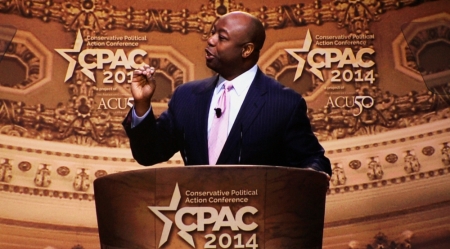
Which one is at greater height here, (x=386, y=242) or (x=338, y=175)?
(x=338, y=175)

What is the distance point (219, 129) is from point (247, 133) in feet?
0.28

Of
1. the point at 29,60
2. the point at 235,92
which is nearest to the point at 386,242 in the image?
the point at 29,60

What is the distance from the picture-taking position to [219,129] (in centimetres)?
238

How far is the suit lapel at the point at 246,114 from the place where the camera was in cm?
233

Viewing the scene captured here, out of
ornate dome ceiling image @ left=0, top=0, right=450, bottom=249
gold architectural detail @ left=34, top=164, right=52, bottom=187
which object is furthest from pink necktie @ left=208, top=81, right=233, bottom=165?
gold architectural detail @ left=34, top=164, right=52, bottom=187

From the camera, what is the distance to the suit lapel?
91.7 inches

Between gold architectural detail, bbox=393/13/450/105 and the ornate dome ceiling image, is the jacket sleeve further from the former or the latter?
gold architectural detail, bbox=393/13/450/105

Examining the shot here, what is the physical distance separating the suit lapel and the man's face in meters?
0.09

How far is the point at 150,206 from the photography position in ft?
6.17

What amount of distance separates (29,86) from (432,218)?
2422 millimetres

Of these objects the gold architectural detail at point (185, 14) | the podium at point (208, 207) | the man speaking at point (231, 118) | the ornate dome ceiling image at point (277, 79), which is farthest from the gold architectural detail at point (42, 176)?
the podium at point (208, 207)

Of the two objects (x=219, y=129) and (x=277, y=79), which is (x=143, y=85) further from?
(x=277, y=79)

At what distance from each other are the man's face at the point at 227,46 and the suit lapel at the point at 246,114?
9cm

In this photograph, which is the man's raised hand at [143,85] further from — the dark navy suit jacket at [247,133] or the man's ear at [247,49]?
the man's ear at [247,49]
